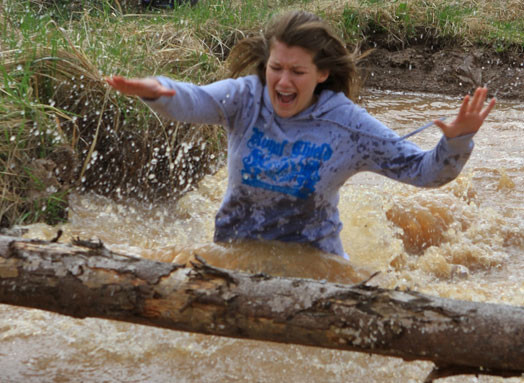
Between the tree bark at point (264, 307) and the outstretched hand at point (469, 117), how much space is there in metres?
0.76

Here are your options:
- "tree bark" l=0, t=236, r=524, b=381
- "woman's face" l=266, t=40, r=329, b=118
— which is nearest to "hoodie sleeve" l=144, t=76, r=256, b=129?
"woman's face" l=266, t=40, r=329, b=118

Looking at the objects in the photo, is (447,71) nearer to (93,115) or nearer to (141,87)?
(93,115)

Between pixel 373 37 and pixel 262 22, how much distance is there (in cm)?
198

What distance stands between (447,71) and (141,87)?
6.80 meters

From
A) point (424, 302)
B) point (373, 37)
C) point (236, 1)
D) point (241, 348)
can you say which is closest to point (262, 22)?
point (236, 1)

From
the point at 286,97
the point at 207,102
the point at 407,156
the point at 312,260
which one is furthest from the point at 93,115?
the point at 407,156

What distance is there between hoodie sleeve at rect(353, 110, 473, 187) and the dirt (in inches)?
227

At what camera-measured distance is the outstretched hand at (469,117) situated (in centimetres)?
254

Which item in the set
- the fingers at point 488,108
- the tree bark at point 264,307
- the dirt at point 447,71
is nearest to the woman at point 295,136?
the fingers at point 488,108

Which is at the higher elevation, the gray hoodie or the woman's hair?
the woman's hair

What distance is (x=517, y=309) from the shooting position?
6.97 ft

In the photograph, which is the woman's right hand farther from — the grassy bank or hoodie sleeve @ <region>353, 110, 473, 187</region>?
the grassy bank

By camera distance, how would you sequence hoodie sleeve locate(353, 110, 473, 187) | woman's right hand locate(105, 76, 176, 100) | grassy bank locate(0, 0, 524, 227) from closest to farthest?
woman's right hand locate(105, 76, 176, 100)
hoodie sleeve locate(353, 110, 473, 187)
grassy bank locate(0, 0, 524, 227)

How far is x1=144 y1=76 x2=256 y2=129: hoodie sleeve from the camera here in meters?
2.79
